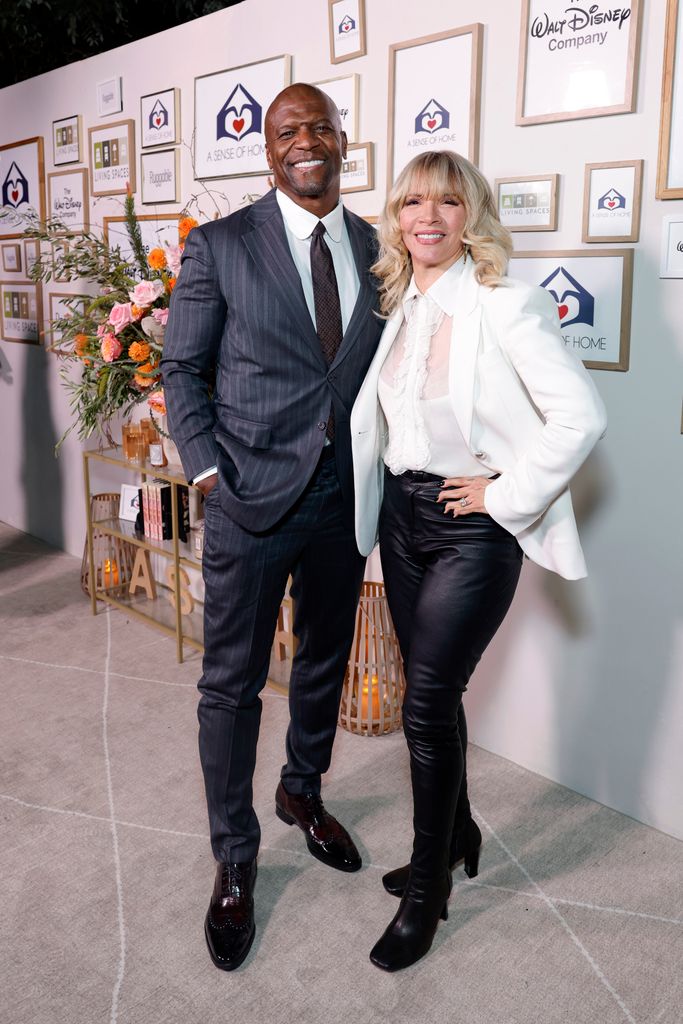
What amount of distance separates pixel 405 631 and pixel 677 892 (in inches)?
38.2

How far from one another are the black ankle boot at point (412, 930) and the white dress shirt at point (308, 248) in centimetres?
103

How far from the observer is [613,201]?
7.63 feet

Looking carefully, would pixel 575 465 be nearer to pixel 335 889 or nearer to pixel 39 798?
pixel 335 889

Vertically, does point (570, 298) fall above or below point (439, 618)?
above

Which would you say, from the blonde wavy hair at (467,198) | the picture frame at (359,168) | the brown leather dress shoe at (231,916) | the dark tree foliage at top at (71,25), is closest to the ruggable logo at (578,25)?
the picture frame at (359,168)

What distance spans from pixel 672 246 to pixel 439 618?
3.60 feet

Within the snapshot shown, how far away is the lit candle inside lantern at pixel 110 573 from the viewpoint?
163 inches

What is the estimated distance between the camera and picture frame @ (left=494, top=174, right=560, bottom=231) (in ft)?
8.05

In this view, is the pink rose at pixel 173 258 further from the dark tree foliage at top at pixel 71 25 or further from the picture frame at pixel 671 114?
the dark tree foliage at top at pixel 71 25

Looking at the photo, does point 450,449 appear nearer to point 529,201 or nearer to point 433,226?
point 433,226

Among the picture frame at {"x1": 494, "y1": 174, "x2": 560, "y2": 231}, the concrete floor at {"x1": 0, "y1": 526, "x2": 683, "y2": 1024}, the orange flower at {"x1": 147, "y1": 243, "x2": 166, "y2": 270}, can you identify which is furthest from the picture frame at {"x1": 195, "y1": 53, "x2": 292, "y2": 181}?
the concrete floor at {"x1": 0, "y1": 526, "x2": 683, "y2": 1024}

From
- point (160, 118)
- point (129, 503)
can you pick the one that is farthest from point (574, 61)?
point (129, 503)

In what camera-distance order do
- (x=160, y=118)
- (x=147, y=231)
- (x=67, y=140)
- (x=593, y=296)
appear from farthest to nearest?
(x=67, y=140)
(x=147, y=231)
(x=160, y=118)
(x=593, y=296)

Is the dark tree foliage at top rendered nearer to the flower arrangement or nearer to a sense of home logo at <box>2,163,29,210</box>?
a sense of home logo at <box>2,163,29,210</box>
